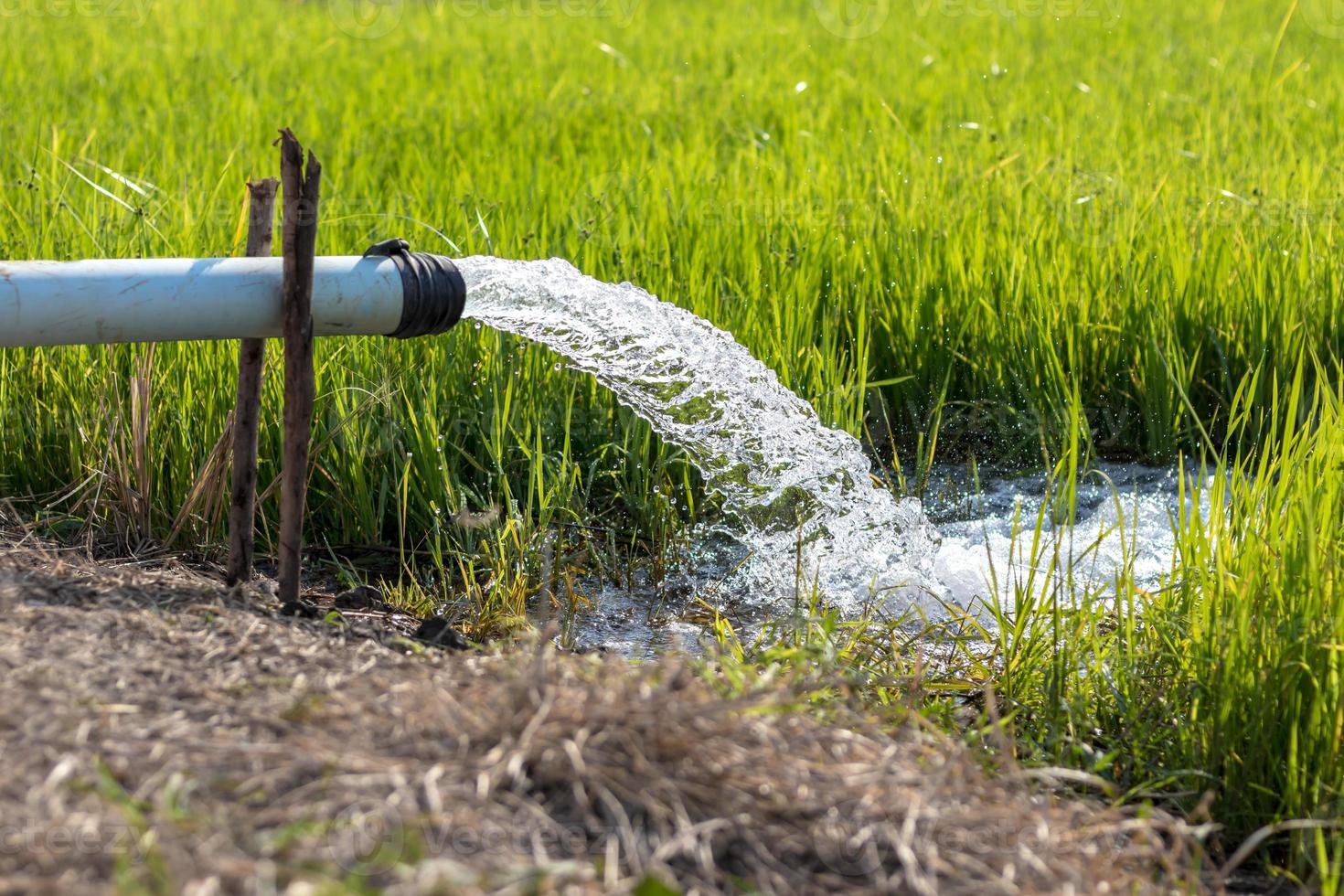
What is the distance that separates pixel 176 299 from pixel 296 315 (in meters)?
0.17

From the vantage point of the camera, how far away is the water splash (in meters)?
2.64

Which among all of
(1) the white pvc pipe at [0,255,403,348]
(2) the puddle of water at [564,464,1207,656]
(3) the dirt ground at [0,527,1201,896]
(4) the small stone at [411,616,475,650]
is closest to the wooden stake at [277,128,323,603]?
(1) the white pvc pipe at [0,255,403,348]

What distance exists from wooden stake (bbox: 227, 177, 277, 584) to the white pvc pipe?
0.08 m

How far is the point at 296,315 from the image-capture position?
6.63ft

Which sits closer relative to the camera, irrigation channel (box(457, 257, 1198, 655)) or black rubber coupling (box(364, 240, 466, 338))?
black rubber coupling (box(364, 240, 466, 338))

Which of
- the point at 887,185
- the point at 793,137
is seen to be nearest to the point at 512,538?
the point at 887,185

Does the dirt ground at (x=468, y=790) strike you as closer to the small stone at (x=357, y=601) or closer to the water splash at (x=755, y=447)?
the small stone at (x=357, y=601)

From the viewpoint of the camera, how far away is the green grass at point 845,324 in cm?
208

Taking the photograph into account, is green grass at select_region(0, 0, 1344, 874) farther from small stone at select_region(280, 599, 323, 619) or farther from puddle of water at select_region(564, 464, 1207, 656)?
small stone at select_region(280, 599, 323, 619)

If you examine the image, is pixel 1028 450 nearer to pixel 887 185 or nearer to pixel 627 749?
pixel 887 185

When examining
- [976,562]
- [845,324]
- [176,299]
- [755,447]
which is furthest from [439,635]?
[845,324]

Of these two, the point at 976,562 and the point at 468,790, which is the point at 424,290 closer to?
the point at 468,790

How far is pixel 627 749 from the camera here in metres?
1.42

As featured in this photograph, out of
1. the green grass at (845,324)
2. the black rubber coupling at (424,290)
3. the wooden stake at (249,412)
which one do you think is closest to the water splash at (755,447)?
the green grass at (845,324)
